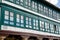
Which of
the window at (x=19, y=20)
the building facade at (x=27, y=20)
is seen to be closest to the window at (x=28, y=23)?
the building facade at (x=27, y=20)

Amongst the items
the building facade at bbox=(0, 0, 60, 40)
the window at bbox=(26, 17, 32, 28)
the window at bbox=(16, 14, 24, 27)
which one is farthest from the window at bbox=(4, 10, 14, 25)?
the window at bbox=(26, 17, 32, 28)

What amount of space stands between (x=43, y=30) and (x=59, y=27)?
30.5 feet

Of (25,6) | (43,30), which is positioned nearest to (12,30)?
(25,6)

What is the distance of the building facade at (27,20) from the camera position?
22011 mm

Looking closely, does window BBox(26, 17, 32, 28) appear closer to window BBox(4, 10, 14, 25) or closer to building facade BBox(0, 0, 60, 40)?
building facade BBox(0, 0, 60, 40)

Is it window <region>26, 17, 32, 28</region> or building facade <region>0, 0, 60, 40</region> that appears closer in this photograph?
building facade <region>0, 0, 60, 40</region>

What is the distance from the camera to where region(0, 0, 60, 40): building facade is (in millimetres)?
22011

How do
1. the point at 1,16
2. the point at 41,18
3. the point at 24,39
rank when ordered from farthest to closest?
the point at 41,18, the point at 24,39, the point at 1,16

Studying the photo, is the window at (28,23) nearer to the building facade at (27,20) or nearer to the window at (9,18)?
the building facade at (27,20)

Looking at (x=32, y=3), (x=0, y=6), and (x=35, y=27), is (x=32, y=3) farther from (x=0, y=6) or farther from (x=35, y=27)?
(x=0, y=6)

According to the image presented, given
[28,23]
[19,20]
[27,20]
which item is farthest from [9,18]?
[28,23]

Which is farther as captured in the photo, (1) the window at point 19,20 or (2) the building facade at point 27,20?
(1) the window at point 19,20

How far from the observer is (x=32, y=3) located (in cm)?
2889

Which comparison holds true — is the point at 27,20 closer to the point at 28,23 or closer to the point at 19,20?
the point at 28,23
